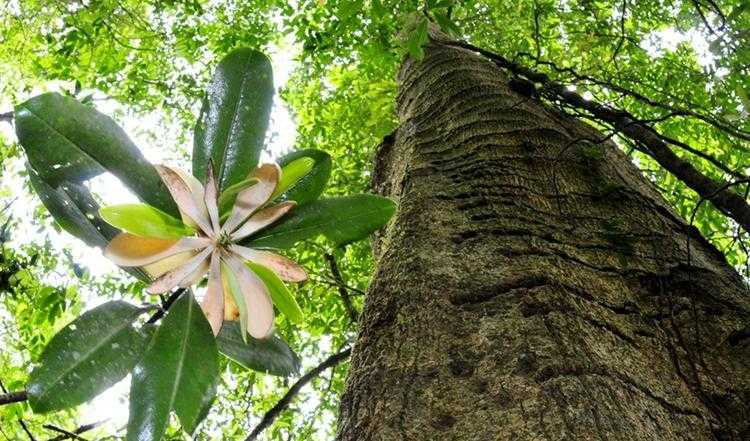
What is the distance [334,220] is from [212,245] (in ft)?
0.74

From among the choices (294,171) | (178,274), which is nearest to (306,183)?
(294,171)

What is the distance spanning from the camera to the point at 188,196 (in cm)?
89

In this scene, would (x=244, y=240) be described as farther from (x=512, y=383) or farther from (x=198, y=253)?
(x=512, y=383)

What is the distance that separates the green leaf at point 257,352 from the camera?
3.95ft

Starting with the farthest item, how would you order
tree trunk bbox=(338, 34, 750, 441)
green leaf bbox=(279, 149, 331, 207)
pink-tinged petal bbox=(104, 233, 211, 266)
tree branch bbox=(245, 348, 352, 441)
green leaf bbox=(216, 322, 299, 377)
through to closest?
tree branch bbox=(245, 348, 352, 441)
green leaf bbox=(216, 322, 299, 377)
green leaf bbox=(279, 149, 331, 207)
pink-tinged petal bbox=(104, 233, 211, 266)
tree trunk bbox=(338, 34, 750, 441)

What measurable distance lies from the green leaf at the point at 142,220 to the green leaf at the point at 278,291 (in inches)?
5.2

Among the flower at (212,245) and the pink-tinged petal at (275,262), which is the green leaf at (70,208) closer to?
the flower at (212,245)

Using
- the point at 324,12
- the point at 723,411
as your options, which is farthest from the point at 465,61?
the point at 324,12

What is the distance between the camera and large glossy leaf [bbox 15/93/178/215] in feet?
3.20

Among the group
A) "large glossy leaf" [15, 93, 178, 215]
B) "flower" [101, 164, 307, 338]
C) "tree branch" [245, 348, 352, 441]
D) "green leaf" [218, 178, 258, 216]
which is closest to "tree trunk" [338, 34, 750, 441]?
"flower" [101, 164, 307, 338]

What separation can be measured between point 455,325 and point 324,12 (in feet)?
13.2

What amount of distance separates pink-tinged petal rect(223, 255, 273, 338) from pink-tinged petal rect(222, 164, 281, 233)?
0.19 feet

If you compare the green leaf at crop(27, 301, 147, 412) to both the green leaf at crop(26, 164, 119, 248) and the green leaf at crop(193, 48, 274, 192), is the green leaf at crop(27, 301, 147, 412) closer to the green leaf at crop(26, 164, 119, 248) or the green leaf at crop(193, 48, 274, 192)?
the green leaf at crop(26, 164, 119, 248)

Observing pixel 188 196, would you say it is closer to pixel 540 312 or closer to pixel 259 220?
pixel 259 220
